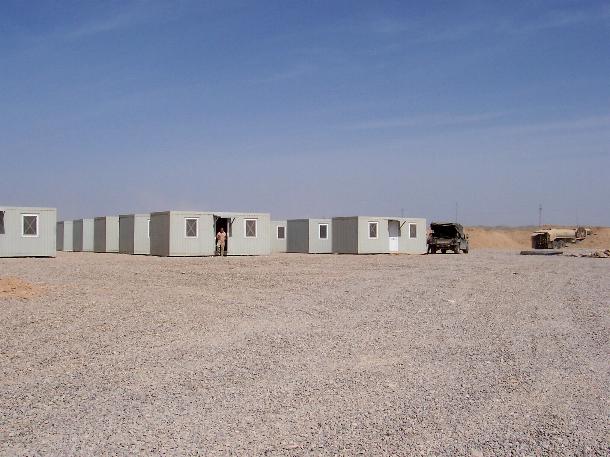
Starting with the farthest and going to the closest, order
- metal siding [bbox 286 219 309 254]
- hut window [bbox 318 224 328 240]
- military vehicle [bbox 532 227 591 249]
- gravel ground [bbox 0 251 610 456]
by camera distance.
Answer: military vehicle [bbox 532 227 591 249]
metal siding [bbox 286 219 309 254]
hut window [bbox 318 224 328 240]
gravel ground [bbox 0 251 610 456]

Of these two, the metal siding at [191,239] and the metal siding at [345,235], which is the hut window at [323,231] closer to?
the metal siding at [345,235]

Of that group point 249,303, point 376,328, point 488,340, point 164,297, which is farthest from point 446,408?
point 164,297

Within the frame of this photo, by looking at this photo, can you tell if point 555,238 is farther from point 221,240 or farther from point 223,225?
point 221,240

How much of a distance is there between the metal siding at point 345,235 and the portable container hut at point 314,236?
861 millimetres

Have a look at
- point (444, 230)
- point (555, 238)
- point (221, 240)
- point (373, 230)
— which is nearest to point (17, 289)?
point (221, 240)

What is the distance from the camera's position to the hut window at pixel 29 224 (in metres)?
25.0

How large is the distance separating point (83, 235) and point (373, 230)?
17786 mm

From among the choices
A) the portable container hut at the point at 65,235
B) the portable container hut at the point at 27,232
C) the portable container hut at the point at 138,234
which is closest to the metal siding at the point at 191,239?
the portable container hut at the point at 27,232

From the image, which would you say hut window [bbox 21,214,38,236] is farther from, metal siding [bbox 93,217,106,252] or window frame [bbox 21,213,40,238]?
metal siding [bbox 93,217,106,252]

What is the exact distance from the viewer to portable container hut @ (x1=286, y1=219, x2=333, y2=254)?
35.8 m

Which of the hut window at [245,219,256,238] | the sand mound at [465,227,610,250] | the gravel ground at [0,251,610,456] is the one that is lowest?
the gravel ground at [0,251,610,456]

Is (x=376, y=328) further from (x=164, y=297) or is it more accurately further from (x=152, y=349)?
(x=164, y=297)

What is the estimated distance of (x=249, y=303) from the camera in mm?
10914

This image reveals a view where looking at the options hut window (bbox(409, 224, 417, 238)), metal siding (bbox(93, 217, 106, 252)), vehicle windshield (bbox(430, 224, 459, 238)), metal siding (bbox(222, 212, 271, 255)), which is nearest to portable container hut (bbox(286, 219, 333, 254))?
hut window (bbox(409, 224, 417, 238))
